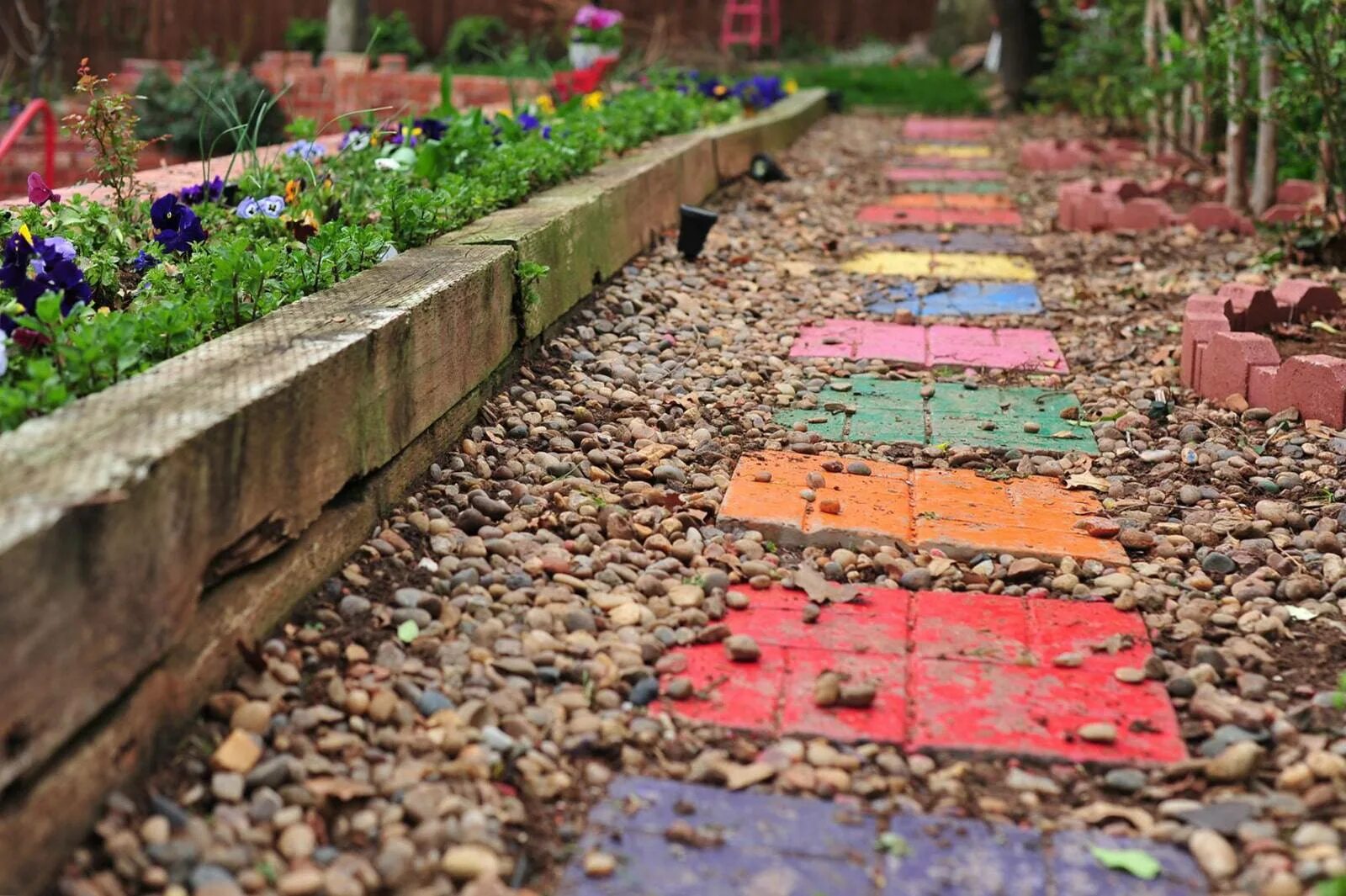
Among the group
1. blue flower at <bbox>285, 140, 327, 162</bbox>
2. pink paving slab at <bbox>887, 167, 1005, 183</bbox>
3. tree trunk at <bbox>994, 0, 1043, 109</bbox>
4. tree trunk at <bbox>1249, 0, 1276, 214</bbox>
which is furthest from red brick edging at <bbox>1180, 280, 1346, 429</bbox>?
tree trunk at <bbox>994, 0, 1043, 109</bbox>

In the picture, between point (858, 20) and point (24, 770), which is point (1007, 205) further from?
point (858, 20)

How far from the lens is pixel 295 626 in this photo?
2.26 meters

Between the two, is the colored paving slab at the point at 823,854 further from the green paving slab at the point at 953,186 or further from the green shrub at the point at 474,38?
A: the green shrub at the point at 474,38

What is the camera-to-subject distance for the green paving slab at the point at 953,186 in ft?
24.6

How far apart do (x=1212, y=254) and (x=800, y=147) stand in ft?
12.6

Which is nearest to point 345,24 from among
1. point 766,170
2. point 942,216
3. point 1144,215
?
point 766,170

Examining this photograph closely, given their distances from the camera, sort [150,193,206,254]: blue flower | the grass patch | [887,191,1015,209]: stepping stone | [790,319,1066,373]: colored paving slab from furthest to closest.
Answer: the grass patch < [887,191,1015,209]: stepping stone < [790,319,1066,373]: colored paving slab < [150,193,206,254]: blue flower

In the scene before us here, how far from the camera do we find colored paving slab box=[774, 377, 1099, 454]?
3430mm

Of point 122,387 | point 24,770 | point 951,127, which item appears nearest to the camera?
point 24,770

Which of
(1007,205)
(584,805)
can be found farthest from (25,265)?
(1007,205)

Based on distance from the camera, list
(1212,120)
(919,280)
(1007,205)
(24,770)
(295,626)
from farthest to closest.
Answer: (1212,120) → (1007,205) → (919,280) → (295,626) → (24,770)

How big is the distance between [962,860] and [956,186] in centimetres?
628

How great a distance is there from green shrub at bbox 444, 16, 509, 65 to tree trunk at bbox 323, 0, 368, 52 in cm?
249

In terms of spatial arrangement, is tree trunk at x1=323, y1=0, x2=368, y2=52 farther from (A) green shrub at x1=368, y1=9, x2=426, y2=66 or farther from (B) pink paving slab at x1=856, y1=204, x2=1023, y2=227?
(B) pink paving slab at x1=856, y1=204, x2=1023, y2=227
